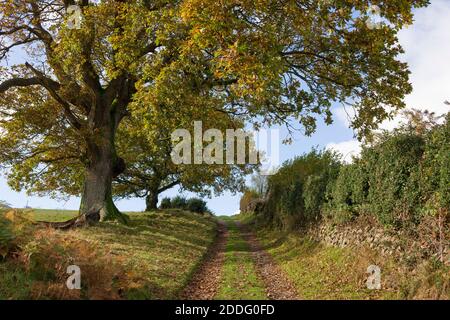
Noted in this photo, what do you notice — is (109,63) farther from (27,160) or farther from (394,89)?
(394,89)

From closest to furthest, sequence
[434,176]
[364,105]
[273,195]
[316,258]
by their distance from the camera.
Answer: [434,176] < [316,258] < [364,105] < [273,195]

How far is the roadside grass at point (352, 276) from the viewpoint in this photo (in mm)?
10120

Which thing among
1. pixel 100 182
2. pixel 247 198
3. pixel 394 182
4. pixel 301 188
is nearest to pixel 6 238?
pixel 394 182

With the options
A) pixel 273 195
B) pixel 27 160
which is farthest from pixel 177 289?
pixel 273 195

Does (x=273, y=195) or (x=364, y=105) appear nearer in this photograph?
(x=364, y=105)

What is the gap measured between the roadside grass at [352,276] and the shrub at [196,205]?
31193 millimetres

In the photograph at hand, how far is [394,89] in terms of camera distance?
1950 cm

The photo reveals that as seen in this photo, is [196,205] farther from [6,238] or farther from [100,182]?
[6,238]

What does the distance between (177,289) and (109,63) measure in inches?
489

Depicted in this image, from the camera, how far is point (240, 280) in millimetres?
14250

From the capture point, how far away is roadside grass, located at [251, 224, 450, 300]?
1012 centimetres
